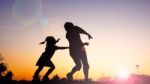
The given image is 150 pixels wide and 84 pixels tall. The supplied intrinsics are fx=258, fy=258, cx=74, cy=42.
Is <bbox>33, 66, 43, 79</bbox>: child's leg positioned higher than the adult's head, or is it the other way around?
the adult's head

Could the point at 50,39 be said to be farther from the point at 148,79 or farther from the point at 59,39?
the point at 148,79

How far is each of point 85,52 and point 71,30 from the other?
116cm

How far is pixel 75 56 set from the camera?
11.5 metres

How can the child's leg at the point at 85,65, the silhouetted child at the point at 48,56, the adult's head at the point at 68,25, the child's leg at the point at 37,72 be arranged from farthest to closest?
the silhouetted child at the point at 48,56 < the child's leg at the point at 37,72 < the adult's head at the point at 68,25 < the child's leg at the point at 85,65

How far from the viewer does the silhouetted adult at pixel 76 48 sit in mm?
11373

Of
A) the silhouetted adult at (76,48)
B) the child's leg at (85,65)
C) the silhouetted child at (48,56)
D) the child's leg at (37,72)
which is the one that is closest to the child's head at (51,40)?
the silhouetted child at (48,56)

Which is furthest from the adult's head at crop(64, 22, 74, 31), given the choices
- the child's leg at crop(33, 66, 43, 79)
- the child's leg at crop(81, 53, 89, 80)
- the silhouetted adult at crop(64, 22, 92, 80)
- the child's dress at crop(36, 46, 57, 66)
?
the child's leg at crop(33, 66, 43, 79)

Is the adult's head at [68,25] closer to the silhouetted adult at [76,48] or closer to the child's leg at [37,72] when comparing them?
the silhouetted adult at [76,48]

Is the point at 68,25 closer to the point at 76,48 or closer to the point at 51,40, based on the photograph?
the point at 76,48

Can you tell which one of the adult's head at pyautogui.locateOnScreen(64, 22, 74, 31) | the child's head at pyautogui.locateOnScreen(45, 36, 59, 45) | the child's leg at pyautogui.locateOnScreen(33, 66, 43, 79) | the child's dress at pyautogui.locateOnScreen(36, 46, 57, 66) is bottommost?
the child's leg at pyautogui.locateOnScreen(33, 66, 43, 79)

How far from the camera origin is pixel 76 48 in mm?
11414

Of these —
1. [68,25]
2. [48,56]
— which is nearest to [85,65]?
[68,25]

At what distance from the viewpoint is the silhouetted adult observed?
11.4 meters

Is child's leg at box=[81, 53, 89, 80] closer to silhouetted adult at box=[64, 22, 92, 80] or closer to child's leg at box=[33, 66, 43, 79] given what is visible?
silhouetted adult at box=[64, 22, 92, 80]
